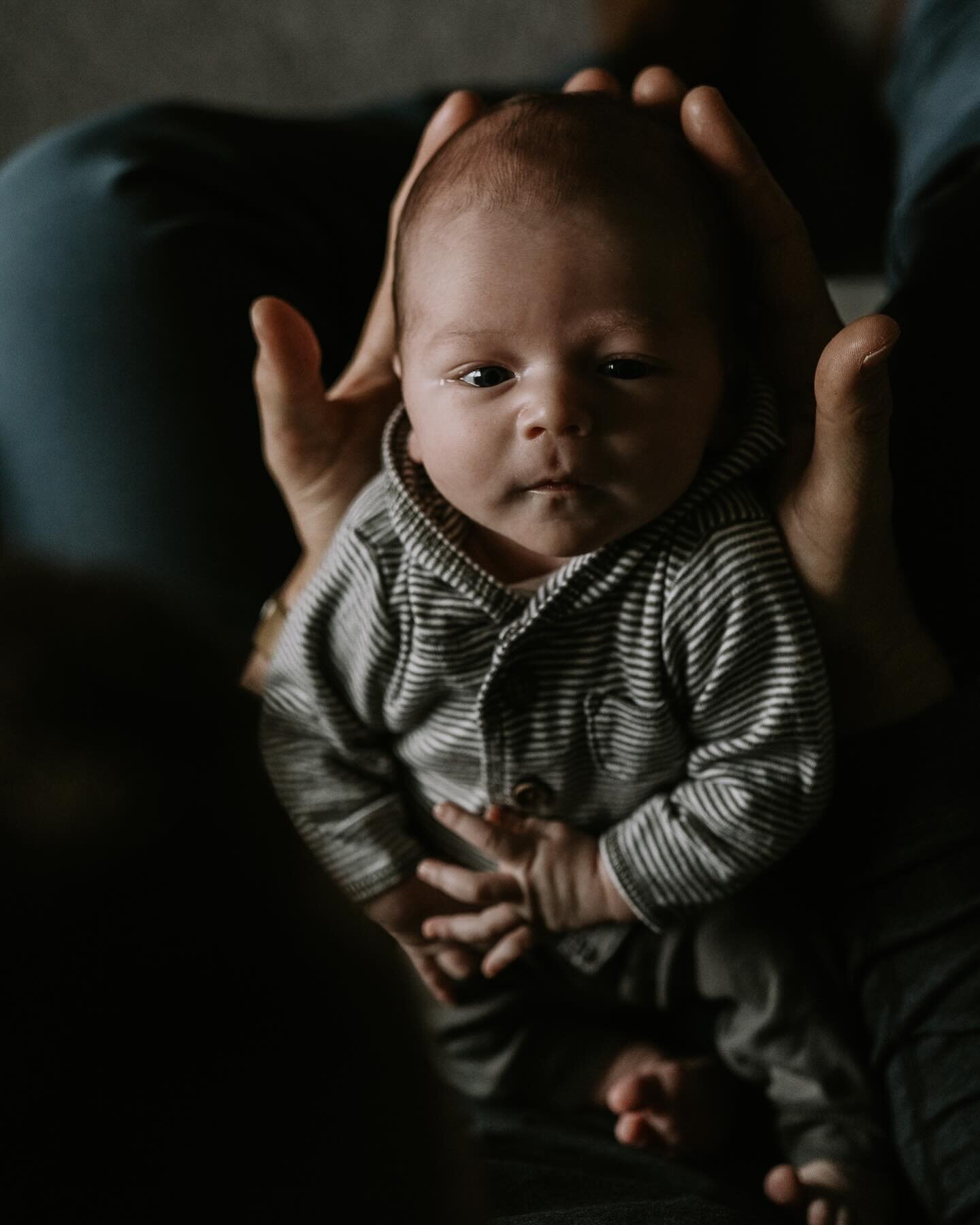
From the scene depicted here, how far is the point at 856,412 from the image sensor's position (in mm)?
525

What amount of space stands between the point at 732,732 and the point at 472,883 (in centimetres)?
18

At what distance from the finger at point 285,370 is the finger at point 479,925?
1.12 feet

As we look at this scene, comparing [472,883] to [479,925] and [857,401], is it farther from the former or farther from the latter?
[857,401]

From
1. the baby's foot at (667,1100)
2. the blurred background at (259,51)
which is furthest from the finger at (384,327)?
the blurred background at (259,51)

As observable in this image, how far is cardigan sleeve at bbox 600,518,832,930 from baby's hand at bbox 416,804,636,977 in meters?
0.02

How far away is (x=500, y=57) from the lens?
186 centimetres

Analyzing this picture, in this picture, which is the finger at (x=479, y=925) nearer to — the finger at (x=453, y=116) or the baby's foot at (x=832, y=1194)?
the baby's foot at (x=832, y=1194)

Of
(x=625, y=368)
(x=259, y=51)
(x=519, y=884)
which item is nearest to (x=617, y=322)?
(x=625, y=368)

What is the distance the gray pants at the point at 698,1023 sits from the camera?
69 cm

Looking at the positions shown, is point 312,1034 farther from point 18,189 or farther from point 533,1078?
point 18,189

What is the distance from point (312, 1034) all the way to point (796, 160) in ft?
4.69

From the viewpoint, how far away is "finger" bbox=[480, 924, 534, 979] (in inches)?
26.7

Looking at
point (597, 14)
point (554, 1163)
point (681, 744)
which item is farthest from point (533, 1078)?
point (597, 14)

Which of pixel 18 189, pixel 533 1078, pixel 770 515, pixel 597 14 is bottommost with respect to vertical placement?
pixel 533 1078
